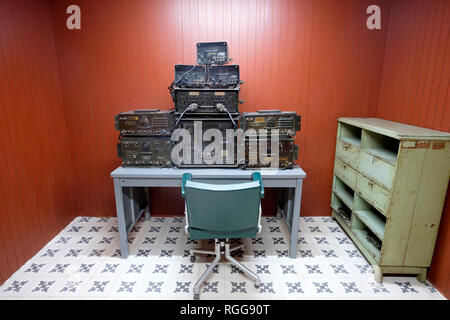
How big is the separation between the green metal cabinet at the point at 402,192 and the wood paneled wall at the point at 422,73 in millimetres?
106

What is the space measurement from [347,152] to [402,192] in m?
0.87

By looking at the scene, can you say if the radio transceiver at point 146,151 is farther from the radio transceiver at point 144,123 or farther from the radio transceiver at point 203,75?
the radio transceiver at point 203,75

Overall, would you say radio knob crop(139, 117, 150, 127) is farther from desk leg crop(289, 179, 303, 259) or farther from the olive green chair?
desk leg crop(289, 179, 303, 259)

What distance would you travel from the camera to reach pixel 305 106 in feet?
10.2

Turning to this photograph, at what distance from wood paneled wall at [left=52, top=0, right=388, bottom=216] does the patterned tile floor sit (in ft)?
3.32

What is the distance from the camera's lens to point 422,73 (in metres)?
2.36

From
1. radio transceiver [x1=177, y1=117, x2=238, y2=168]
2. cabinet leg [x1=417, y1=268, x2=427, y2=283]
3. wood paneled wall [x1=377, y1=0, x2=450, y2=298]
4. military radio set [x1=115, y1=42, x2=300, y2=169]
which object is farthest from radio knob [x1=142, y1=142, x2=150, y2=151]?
cabinet leg [x1=417, y1=268, x2=427, y2=283]

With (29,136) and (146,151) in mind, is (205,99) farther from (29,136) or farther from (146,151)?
(29,136)

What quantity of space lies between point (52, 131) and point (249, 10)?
2538mm

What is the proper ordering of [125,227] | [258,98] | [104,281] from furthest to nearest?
[258,98] → [125,227] → [104,281]

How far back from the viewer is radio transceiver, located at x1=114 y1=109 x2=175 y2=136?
2.46m

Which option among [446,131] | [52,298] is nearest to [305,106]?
[446,131]

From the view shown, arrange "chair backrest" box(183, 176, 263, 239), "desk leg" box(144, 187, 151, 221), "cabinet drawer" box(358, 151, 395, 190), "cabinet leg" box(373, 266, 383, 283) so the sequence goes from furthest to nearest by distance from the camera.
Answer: "desk leg" box(144, 187, 151, 221) < "cabinet leg" box(373, 266, 383, 283) < "cabinet drawer" box(358, 151, 395, 190) < "chair backrest" box(183, 176, 263, 239)
